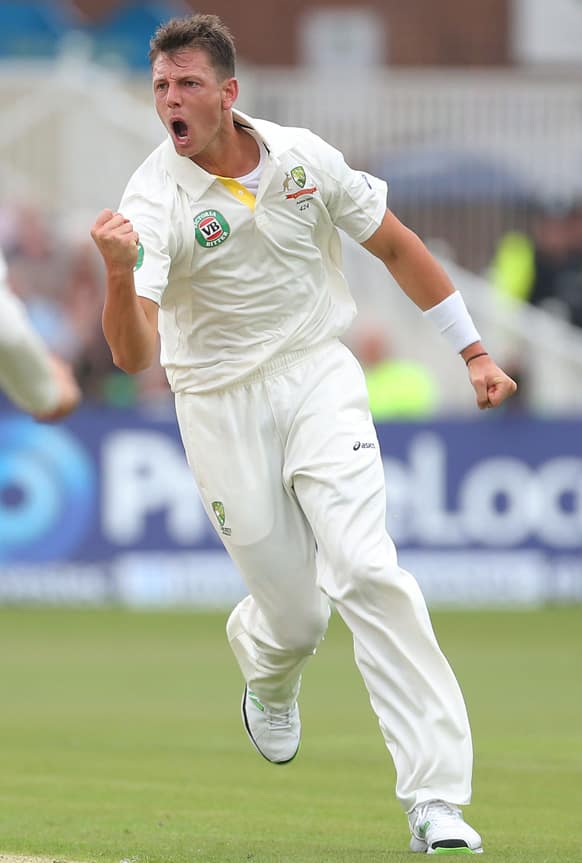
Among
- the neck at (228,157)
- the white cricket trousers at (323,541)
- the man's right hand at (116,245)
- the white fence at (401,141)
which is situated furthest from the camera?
the white fence at (401,141)

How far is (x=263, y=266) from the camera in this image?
720cm

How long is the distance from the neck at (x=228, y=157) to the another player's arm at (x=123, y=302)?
717mm

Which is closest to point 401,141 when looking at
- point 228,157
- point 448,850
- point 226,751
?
point 226,751

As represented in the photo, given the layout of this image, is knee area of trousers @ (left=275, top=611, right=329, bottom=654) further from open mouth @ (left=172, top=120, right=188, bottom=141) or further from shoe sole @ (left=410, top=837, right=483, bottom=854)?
open mouth @ (left=172, top=120, right=188, bottom=141)

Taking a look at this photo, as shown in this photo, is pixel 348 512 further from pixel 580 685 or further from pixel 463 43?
pixel 463 43

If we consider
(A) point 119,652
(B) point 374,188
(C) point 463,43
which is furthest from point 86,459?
(C) point 463,43

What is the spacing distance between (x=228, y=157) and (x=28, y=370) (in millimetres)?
1533

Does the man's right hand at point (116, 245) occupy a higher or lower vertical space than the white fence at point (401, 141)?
higher

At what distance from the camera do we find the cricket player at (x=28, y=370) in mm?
5723

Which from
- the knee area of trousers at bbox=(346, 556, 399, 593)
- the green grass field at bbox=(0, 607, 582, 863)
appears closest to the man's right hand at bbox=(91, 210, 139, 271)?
the knee area of trousers at bbox=(346, 556, 399, 593)

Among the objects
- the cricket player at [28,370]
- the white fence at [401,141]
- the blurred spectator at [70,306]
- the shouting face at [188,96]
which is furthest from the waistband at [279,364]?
the white fence at [401,141]

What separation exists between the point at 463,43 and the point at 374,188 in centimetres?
2962

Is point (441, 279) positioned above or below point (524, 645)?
above

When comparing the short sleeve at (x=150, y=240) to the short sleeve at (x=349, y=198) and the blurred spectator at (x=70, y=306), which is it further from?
the blurred spectator at (x=70, y=306)
